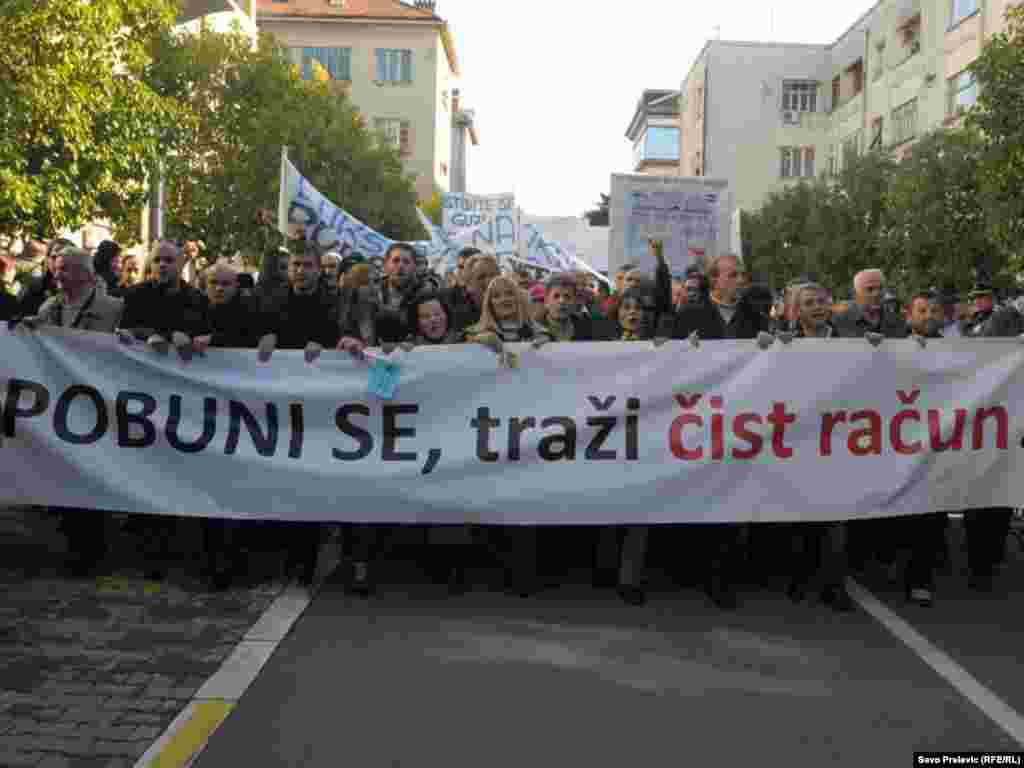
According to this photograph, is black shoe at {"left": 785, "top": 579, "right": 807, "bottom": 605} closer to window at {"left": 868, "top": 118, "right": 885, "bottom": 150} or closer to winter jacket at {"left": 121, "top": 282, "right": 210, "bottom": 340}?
winter jacket at {"left": 121, "top": 282, "right": 210, "bottom": 340}

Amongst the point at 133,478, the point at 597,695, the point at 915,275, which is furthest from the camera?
the point at 915,275

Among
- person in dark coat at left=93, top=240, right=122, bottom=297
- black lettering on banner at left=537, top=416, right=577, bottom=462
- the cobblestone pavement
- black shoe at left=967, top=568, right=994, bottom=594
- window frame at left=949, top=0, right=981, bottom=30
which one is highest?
window frame at left=949, top=0, right=981, bottom=30

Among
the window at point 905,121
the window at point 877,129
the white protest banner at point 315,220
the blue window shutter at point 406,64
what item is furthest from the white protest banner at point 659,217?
the blue window shutter at point 406,64

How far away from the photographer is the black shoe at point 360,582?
24.2ft

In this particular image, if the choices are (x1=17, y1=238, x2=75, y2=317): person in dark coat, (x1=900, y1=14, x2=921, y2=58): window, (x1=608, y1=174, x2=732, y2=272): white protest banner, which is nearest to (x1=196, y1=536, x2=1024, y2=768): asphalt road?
(x1=17, y1=238, x2=75, y2=317): person in dark coat

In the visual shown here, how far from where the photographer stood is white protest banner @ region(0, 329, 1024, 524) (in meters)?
7.50

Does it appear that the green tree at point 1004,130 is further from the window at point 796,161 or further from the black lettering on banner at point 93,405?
the window at point 796,161

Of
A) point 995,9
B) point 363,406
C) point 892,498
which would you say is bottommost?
point 892,498

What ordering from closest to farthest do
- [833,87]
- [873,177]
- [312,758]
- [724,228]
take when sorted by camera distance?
1. [312,758]
2. [724,228]
3. [873,177]
4. [833,87]

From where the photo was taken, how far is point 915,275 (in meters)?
27.3

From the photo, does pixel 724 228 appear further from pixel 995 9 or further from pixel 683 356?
pixel 995 9

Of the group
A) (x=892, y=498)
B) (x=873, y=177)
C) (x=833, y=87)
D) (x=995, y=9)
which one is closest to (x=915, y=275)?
(x=873, y=177)

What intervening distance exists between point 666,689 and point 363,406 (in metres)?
2.73

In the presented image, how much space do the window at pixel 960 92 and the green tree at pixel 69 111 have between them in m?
26.9
